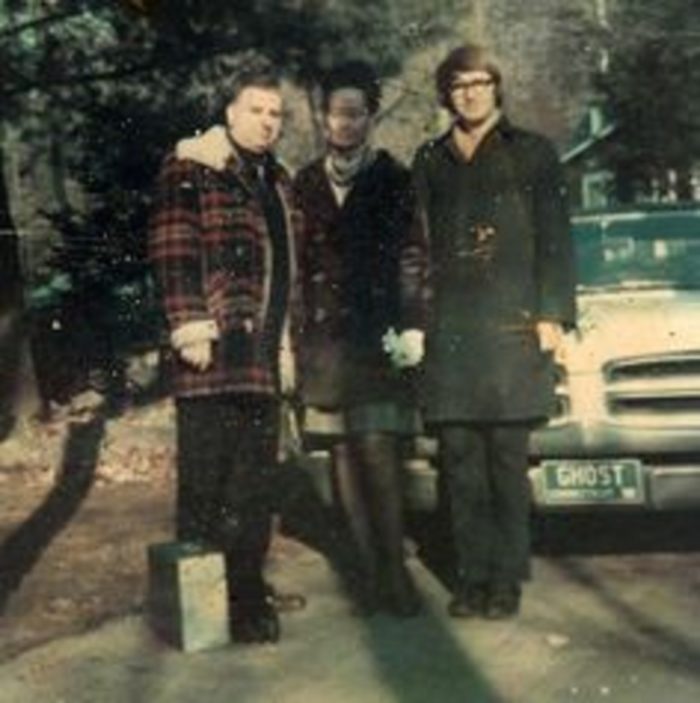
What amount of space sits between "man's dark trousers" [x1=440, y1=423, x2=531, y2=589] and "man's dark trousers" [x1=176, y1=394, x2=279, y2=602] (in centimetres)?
71

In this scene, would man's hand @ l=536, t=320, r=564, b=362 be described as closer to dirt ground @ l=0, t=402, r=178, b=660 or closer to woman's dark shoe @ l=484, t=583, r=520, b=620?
woman's dark shoe @ l=484, t=583, r=520, b=620

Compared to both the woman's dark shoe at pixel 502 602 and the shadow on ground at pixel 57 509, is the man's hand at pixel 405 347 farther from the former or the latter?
the shadow on ground at pixel 57 509

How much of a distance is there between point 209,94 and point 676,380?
855 centimetres

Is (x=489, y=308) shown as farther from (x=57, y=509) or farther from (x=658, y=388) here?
(x=57, y=509)

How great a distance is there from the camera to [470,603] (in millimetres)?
6480

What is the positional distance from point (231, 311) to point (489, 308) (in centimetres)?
99

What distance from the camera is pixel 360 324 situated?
6.48m

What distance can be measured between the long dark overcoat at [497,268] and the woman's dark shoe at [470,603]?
647mm

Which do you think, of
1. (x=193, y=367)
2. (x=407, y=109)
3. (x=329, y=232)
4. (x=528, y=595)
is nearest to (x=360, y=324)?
(x=329, y=232)

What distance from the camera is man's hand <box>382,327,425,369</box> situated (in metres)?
6.40

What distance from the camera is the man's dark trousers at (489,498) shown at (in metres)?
6.42

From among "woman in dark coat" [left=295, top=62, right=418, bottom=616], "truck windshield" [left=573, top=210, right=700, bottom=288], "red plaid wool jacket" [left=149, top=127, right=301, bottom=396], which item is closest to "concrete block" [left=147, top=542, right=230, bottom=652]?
"red plaid wool jacket" [left=149, top=127, right=301, bottom=396]

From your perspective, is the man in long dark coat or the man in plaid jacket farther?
the man in long dark coat

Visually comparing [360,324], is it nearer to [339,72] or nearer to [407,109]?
[339,72]
